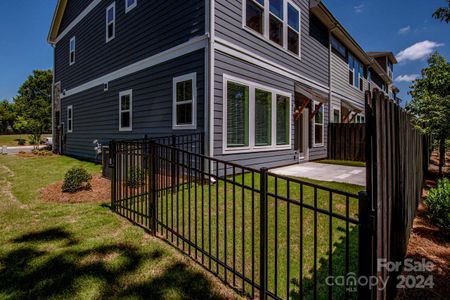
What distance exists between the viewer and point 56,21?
1562 cm

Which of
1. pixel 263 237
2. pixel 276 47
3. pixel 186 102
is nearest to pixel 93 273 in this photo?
pixel 263 237

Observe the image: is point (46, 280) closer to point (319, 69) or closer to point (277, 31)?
point (277, 31)

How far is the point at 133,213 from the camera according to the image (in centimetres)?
417

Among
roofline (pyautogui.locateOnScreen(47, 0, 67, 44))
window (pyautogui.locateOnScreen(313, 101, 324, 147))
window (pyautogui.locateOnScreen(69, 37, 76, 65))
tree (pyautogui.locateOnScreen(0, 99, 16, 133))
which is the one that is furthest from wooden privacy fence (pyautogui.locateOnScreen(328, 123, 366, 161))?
tree (pyautogui.locateOnScreen(0, 99, 16, 133))

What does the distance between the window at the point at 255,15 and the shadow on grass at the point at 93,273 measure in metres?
7.09

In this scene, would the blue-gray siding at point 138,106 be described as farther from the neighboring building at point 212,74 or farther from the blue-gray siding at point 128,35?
the blue-gray siding at point 128,35

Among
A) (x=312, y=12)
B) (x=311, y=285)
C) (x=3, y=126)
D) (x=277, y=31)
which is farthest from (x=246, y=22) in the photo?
(x=3, y=126)

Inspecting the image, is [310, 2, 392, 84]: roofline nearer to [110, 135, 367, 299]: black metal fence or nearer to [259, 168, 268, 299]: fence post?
[110, 135, 367, 299]: black metal fence

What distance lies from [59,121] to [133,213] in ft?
50.3

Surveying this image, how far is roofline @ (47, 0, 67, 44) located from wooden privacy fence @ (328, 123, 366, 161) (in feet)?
54.3

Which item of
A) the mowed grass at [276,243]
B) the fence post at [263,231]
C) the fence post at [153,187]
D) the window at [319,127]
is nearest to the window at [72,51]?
the mowed grass at [276,243]

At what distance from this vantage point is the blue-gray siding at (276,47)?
676 centimetres

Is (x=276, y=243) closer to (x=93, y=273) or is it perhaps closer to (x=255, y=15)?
(x=93, y=273)

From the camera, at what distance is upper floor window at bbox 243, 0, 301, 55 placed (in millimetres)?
7871
